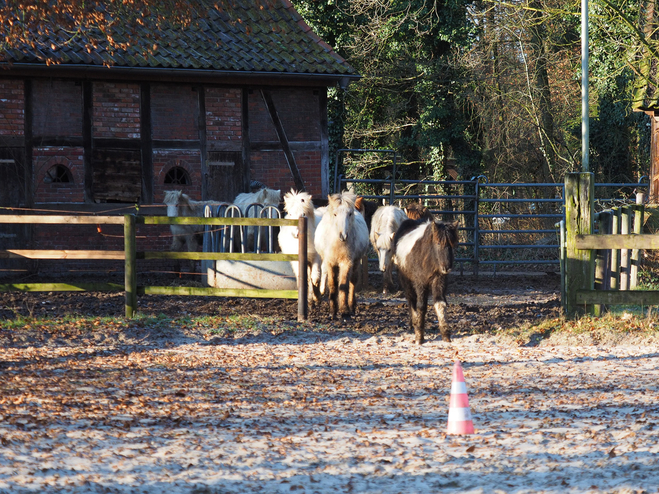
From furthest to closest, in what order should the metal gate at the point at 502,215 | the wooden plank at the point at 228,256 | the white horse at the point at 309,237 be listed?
the metal gate at the point at 502,215
the white horse at the point at 309,237
the wooden plank at the point at 228,256

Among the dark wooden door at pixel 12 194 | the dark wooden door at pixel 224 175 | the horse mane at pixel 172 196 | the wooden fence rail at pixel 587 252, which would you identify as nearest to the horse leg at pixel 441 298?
the wooden fence rail at pixel 587 252

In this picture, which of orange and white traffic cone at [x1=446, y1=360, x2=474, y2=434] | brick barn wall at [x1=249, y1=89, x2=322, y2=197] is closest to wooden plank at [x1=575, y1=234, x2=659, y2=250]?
orange and white traffic cone at [x1=446, y1=360, x2=474, y2=434]

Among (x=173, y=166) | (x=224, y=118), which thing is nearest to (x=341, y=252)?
(x=173, y=166)

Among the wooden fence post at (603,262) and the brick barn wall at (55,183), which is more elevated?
the brick barn wall at (55,183)

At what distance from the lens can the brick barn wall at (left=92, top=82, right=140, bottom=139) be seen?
16297 millimetres

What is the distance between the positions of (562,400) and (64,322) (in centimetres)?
626

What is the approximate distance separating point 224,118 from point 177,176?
1.60m

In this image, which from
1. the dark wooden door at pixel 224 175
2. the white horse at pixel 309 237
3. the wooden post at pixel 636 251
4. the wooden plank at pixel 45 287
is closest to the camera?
the wooden plank at pixel 45 287

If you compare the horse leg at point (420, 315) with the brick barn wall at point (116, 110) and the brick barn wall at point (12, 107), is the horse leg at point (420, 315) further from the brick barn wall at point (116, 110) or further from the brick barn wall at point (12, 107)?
the brick barn wall at point (12, 107)

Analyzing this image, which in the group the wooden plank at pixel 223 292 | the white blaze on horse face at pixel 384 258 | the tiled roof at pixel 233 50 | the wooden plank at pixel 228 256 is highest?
the tiled roof at pixel 233 50

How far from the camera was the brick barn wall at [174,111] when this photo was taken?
54.6 ft

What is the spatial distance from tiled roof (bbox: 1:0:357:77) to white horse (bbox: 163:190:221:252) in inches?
102

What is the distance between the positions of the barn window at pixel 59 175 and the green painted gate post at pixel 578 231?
10366 mm

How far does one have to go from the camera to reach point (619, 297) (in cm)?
924
